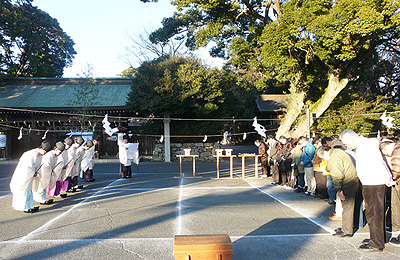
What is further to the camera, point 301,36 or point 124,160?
point 301,36

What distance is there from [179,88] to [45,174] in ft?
42.3

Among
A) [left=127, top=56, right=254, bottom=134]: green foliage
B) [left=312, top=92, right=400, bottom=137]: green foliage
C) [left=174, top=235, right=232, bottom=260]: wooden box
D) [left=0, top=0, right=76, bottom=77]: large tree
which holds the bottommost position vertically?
[left=174, top=235, right=232, bottom=260]: wooden box

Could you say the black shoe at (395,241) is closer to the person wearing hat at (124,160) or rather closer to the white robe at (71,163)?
the white robe at (71,163)

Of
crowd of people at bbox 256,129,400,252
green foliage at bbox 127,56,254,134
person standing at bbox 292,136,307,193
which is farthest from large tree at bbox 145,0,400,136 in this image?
crowd of people at bbox 256,129,400,252

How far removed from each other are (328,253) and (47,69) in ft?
108

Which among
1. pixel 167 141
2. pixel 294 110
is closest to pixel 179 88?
pixel 167 141

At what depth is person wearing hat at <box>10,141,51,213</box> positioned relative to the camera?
6641 millimetres

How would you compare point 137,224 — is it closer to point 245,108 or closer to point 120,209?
point 120,209

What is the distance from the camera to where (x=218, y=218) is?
627 centimetres

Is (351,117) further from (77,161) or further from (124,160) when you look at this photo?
(77,161)

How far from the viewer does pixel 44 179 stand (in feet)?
24.4

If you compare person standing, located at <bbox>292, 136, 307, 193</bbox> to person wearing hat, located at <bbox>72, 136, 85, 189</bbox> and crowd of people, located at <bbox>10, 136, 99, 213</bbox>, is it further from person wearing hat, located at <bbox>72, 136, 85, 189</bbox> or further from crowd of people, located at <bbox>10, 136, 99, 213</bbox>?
person wearing hat, located at <bbox>72, 136, 85, 189</bbox>

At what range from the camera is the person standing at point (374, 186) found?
4.38 m

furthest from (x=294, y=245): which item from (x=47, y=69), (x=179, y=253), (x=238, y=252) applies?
(x=47, y=69)
